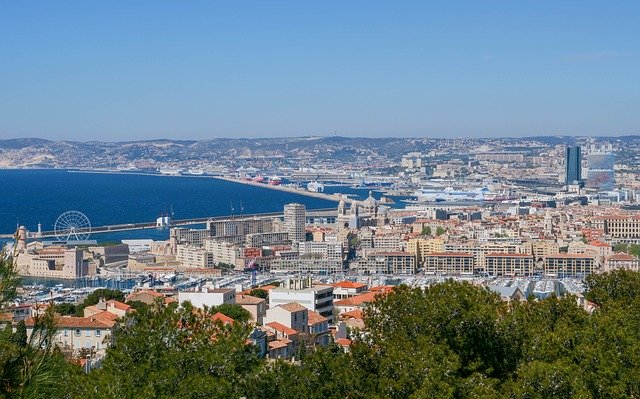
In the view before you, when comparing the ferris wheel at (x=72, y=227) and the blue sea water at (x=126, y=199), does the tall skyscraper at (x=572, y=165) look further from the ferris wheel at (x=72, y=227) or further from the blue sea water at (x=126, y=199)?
the ferris wheel at (x=72, y=227)

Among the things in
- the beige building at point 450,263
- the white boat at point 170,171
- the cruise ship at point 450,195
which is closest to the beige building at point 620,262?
the beige building at point 450,263

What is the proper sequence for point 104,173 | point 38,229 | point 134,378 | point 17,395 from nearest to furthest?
point 17,395
point 134,378
point 38,229
point 104,173

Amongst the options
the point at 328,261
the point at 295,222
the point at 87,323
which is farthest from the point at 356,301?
the point at 295,222

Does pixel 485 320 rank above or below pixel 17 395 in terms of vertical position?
below

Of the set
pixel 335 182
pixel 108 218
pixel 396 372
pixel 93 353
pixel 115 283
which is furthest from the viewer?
pixel 335 182

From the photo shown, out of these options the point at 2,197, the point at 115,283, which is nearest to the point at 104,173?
the point at 2,197

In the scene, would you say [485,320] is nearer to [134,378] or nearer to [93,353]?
[134,378]

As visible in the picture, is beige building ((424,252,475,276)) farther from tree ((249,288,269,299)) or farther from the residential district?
tree ((249,288,269,299))
